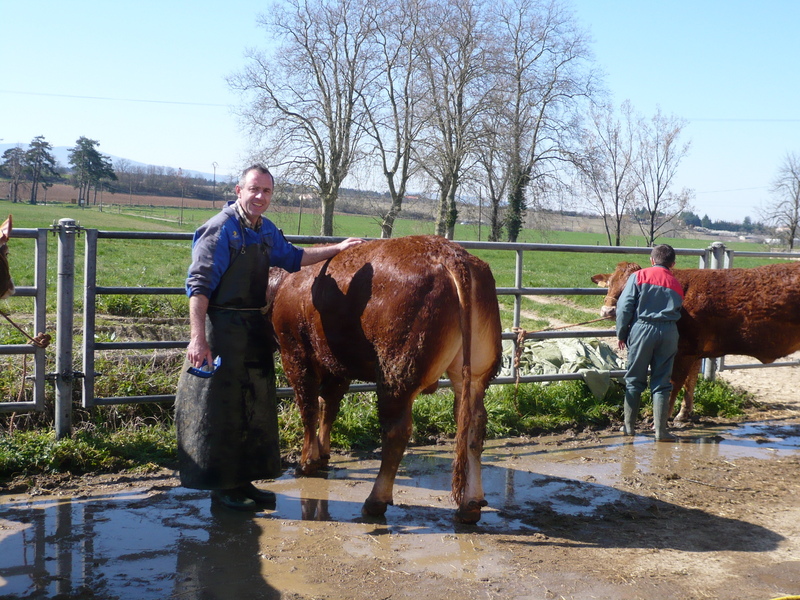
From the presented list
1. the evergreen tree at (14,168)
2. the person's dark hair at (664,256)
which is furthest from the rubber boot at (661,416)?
the evergreen tree at (14,168)

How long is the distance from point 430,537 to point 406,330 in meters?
1.15

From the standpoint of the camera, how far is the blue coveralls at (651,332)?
629 centimetres

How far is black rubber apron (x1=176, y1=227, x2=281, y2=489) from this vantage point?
4.20 metres

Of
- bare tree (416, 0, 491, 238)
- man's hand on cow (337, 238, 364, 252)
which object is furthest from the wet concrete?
bare tree (416, 0, 491, 238)

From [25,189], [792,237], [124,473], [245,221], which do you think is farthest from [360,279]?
[25,189]

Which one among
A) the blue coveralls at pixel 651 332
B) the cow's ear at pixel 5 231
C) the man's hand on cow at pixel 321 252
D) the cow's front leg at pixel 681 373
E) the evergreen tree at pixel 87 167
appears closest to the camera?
the cow's ear at pixel 5 231

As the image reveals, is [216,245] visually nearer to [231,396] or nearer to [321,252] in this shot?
[321,252]

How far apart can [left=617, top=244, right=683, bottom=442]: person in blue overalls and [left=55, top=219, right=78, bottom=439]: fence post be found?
14.8ft

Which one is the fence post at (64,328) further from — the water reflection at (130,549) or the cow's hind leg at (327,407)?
the cow's hind leg at (327,407)

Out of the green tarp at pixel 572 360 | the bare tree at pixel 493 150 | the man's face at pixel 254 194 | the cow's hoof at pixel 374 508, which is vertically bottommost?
the cow's hoof at pixel 374 508

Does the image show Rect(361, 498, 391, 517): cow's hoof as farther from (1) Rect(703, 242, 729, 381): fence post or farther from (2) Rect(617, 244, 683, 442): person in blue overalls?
(1) Rect(703, 242, 729, 381): fence post

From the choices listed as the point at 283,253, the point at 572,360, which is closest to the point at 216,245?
the point at 283,253

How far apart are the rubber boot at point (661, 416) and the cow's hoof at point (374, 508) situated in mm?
3164

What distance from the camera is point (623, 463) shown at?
18.8ft
